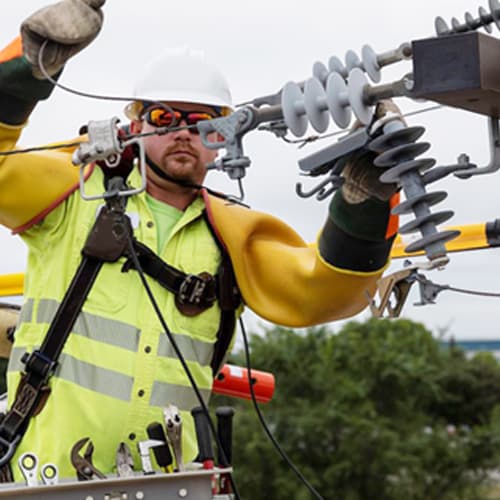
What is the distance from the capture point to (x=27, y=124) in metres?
5.00

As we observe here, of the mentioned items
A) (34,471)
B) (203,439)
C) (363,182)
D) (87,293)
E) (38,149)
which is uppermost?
(38,149)

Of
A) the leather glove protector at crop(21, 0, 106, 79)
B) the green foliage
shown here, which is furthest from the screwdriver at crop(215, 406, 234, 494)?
the green foliage

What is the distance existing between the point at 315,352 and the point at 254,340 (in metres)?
1.06

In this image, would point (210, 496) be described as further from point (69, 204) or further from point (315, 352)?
point (315, 352)

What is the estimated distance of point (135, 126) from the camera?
5.59 meters

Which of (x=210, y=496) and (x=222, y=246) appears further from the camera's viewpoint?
(x=222, y=246)

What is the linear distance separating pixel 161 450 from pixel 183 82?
5.06 ft

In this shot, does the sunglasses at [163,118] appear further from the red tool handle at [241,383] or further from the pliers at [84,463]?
the red tool handle at [241,383]

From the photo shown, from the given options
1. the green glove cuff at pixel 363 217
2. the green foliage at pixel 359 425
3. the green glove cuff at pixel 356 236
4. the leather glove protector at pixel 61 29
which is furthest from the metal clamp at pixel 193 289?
the green foliage at pixel 359 425

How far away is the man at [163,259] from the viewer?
511 cm

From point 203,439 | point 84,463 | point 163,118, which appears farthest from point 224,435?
point 163,118

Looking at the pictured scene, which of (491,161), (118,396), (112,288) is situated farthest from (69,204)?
(491,161)

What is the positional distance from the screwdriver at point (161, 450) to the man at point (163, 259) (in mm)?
374

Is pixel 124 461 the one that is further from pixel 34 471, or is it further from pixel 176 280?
pixel 176 280
